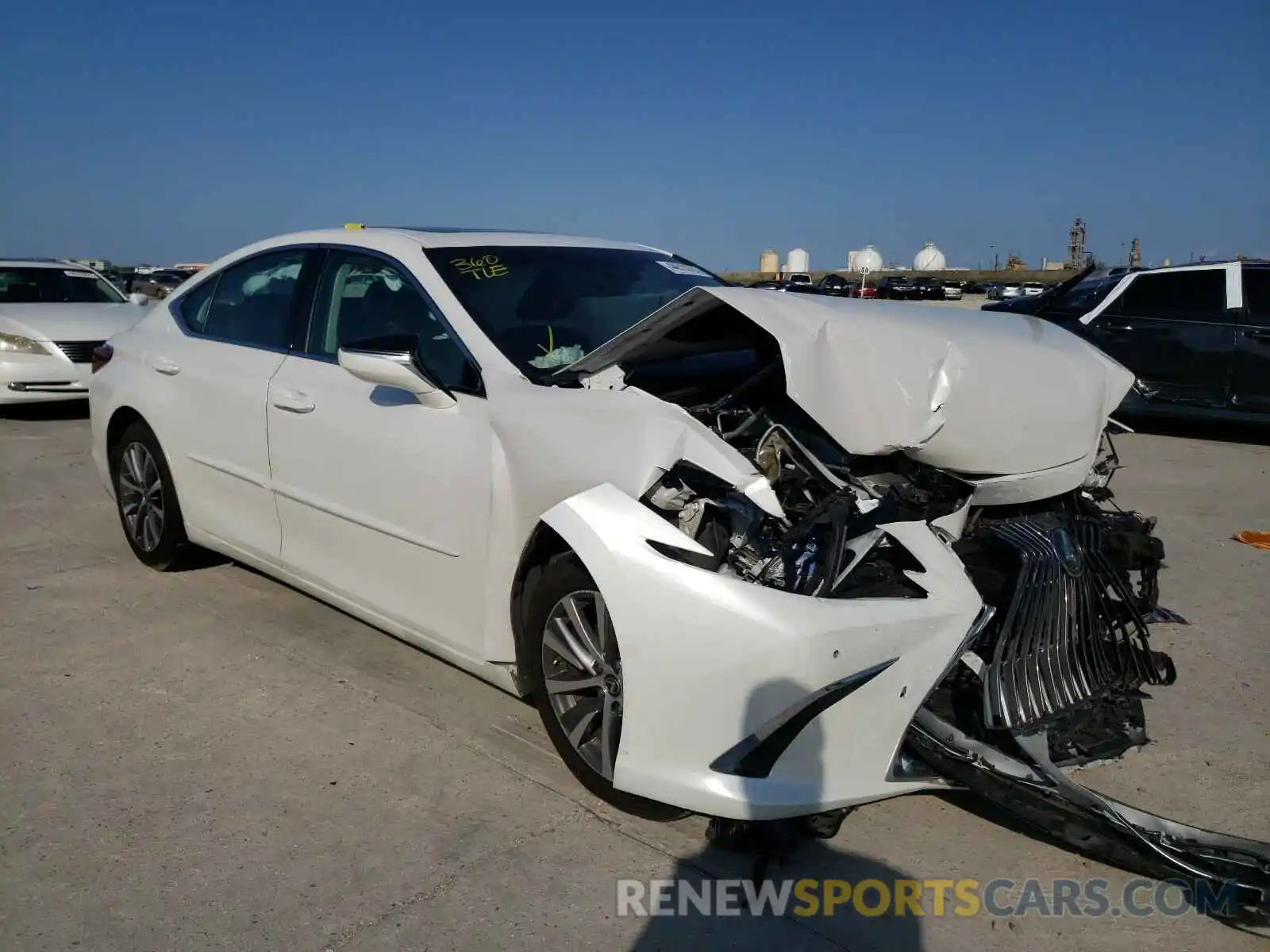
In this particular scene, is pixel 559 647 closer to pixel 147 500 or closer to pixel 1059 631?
pixel 1059 631

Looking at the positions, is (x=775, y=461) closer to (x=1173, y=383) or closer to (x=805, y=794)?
(x=805, y=794)

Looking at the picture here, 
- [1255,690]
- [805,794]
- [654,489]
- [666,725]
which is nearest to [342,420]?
[654,489]

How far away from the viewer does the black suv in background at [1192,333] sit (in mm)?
9203

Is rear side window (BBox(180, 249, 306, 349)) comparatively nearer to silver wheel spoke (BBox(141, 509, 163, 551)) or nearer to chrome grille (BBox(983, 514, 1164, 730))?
silver wheel spoke (BBox(141, 509, 163, 551))

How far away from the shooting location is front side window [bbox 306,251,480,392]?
11.9 feet

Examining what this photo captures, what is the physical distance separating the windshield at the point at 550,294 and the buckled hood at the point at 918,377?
13.3 inches

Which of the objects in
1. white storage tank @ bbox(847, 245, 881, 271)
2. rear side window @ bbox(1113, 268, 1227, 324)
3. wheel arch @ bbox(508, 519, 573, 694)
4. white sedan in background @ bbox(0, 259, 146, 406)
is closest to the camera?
wheel arch @ bbox(508, 519, 573, 694)

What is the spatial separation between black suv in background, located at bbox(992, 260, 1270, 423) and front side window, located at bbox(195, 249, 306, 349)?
6.60 m

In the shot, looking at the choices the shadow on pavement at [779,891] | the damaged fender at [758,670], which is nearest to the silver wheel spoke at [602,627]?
the damaged fender at [758,670]

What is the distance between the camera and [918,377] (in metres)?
2.98

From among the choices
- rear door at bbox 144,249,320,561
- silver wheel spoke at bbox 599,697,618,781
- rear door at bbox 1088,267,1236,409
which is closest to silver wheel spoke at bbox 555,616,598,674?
silver wheel spoke at bbox 599,697,618,781

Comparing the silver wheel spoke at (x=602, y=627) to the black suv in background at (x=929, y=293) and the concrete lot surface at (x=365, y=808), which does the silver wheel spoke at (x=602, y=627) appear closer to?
the concrete lot surface at (x=365, y=808)

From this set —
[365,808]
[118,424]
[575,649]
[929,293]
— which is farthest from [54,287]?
[929,293]

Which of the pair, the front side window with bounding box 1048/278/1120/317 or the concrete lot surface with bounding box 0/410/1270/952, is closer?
the concrete lot surface with bounding box 0/410/1270/952
